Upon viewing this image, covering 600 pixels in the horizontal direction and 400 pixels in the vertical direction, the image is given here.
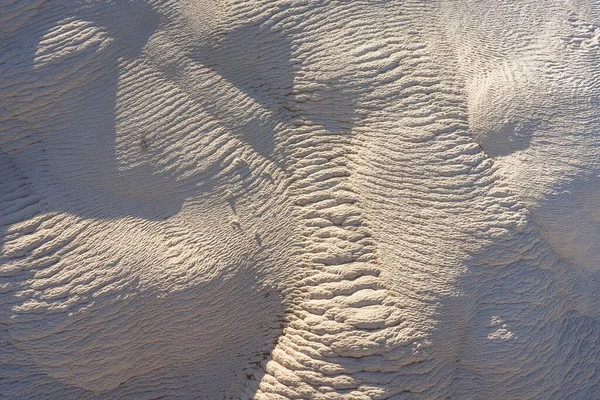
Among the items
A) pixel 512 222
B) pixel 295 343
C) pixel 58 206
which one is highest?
pixel 512 222

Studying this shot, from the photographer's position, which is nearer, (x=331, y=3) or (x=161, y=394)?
(x=161, y=394)

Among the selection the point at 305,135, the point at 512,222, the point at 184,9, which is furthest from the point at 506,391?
the point at 184,9

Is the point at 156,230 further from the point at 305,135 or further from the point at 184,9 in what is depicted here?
the point at 184,9

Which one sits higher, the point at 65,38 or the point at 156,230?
the point at 65,38

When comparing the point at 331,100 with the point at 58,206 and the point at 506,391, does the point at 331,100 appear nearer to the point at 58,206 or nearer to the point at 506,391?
the point at 58,206

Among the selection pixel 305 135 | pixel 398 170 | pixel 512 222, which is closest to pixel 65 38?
pixel 305 135

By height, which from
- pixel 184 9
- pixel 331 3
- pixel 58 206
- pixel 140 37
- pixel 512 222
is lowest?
pixel 58 206
